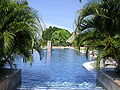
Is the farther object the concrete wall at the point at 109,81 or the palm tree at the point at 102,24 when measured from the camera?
the palm tree at the point at 102,24

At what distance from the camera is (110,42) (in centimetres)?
703

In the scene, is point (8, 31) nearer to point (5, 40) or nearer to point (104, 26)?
point (5, 40)

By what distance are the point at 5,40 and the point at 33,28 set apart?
3.38 ft

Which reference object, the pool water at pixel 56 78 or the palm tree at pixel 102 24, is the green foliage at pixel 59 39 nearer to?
the pool water at pixel 56 78

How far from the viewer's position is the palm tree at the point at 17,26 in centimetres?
600

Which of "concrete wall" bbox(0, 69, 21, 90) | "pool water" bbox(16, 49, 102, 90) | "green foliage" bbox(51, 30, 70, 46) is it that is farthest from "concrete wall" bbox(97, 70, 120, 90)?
"green foliage" bbox(51, 30, 70, 46)

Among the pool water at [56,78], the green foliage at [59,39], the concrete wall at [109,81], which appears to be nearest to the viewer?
the concrete wall at [109,81]

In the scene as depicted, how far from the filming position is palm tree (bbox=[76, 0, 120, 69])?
707 cm

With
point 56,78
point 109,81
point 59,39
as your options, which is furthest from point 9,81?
point 59,39

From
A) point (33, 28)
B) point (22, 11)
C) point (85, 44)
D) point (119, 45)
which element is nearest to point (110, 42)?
point (119, 45)

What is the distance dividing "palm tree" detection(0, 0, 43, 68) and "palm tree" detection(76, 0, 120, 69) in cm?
164

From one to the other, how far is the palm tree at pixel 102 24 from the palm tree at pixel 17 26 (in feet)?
5.37

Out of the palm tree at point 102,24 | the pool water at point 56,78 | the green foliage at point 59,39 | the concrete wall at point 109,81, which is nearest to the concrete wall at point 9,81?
the pool water at point 56,78

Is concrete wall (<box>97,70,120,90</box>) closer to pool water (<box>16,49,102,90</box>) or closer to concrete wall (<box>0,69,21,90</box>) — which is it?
pool water (<box>16,49,102,90</box>)
